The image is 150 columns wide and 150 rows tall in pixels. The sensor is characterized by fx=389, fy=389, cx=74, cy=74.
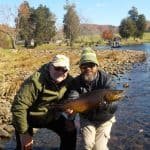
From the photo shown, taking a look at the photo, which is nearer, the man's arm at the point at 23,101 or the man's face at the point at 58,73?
the man's face at the point at 58,73

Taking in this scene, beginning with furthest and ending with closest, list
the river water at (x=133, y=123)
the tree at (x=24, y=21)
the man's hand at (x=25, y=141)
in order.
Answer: the tree at (x=24, y=21), the river water at (x=133, y=123), the man's hand at (x=25, y=141)

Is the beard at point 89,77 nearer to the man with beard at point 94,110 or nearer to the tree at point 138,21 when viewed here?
the man with beard at point 94,110

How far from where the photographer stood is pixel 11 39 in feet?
213

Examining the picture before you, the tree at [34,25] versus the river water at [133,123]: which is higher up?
the tree at [34,25]

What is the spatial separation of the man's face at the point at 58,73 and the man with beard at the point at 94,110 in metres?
0.26

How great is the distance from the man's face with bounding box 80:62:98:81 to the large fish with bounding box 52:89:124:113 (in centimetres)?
28

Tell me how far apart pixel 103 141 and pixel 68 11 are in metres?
86.2

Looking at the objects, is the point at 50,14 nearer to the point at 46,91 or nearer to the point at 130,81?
the point at 130,81

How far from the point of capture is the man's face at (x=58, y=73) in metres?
6.08

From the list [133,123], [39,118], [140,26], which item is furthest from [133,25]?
[39,118]

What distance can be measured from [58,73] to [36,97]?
567mm

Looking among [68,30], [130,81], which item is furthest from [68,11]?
[130,81]

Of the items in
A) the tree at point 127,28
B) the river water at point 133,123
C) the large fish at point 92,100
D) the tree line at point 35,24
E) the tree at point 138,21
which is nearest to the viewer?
the large fish at point 92,100

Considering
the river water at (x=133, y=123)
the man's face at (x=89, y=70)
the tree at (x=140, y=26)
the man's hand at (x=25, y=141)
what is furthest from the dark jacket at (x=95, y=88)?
the tree at (x=140, y=26)
